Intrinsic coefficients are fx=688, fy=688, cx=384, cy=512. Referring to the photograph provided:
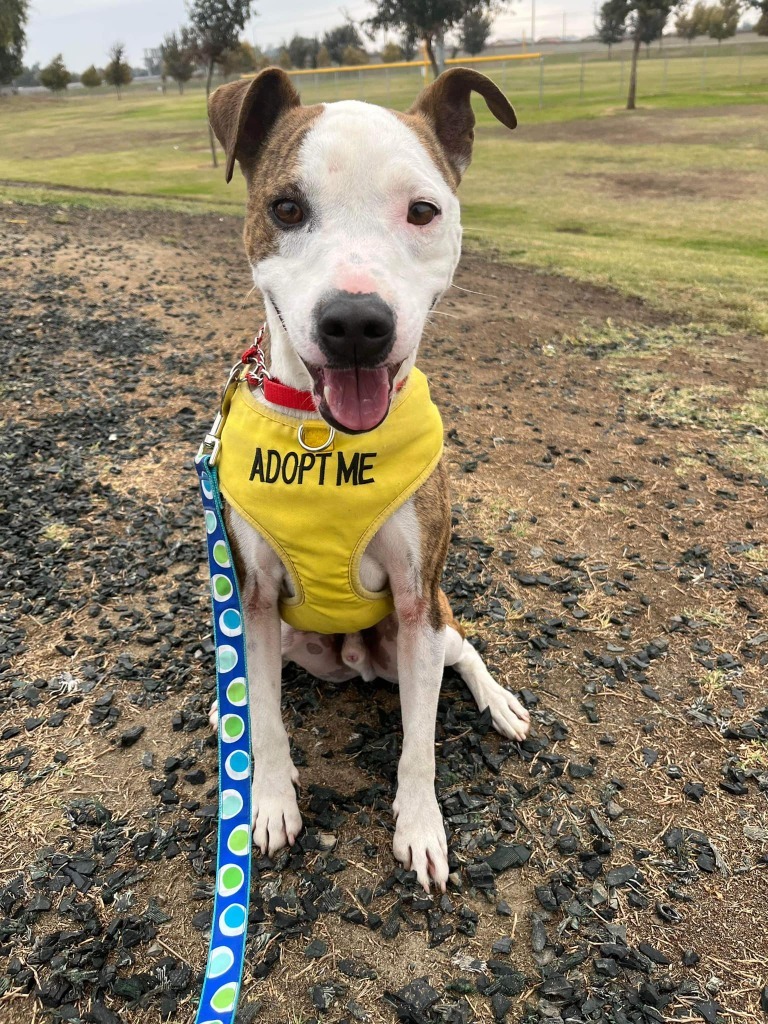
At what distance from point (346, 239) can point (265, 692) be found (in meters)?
1.81

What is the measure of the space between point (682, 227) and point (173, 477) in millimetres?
15253

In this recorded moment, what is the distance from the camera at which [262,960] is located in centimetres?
255

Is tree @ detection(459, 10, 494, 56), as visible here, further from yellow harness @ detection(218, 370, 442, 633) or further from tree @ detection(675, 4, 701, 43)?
yellow harness @ detection(218, 370, 442, 633)

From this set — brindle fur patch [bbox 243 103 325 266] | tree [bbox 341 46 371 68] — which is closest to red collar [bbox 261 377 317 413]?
brindle fur patch [bbox 243 103 325 266]

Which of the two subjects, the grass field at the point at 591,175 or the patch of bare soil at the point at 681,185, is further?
the patch of bare soil at the point at 681,185

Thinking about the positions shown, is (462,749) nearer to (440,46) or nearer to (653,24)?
(440,46)

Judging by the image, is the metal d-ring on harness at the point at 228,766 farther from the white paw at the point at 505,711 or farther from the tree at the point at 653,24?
the tree at the point at 653,24

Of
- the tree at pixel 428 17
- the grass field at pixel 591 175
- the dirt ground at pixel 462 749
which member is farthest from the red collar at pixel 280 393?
the tree at pixel 428 17

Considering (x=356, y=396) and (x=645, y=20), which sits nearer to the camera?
(x=356, y=396)

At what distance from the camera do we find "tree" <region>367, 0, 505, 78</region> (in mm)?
32000

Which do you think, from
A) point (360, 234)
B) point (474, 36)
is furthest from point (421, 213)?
point (474, 36)

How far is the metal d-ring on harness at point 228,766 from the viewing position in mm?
2199

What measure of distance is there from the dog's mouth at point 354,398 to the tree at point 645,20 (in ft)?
136

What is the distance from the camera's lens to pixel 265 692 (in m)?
2.88
